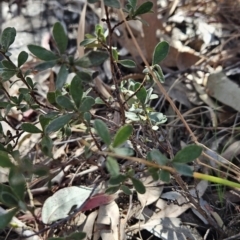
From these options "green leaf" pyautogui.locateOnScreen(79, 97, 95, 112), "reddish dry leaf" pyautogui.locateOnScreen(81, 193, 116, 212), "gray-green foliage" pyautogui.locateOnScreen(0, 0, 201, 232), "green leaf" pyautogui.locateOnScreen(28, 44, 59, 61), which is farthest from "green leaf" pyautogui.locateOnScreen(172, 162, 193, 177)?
"reddish dry leaf" pyautogui.locateOnScreen(81, 193, 116, 212)

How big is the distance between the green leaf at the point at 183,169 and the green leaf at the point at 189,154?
15 millimetres

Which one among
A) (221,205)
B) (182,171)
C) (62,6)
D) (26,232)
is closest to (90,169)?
(26,232)

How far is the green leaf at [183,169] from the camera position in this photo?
36.6 inches

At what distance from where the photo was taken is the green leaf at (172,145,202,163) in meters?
0.95

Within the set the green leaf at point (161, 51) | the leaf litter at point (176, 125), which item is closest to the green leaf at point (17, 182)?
the leaf litter at point (176, 125)

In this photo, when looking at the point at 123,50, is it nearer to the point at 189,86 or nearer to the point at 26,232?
the point at 189,86

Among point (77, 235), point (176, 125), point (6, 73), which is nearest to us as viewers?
point (77, 235)

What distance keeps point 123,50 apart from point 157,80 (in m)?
0.97

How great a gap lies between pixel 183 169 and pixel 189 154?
0.04m

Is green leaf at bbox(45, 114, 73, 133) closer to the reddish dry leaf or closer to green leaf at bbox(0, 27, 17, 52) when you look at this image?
green leaf at bbox(0, 27, 17, 52)

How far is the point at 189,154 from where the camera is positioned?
37.8 inches

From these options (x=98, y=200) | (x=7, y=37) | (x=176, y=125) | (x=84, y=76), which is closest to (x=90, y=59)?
(x=84, y=76)

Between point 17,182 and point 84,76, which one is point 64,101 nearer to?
point 84,76

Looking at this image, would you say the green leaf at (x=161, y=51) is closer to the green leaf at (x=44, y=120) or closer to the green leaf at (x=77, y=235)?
the green leaf at (x=44, y=120)
